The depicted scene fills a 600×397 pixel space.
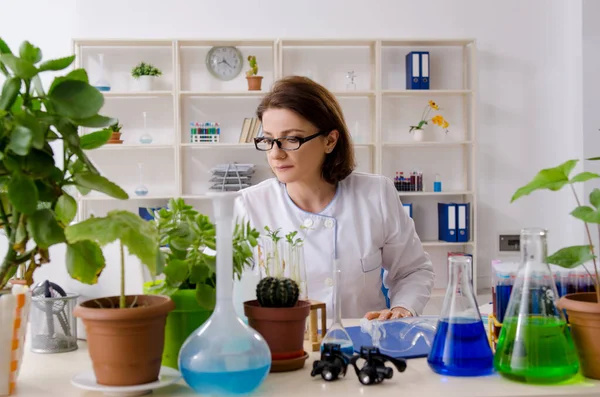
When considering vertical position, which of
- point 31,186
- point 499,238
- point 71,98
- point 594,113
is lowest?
point 499,238

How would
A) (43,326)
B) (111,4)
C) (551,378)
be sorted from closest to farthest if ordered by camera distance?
1. (551,378)
2. (43,326)
3. (111,4)

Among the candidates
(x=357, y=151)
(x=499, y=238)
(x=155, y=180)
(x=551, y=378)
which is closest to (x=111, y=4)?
(x=155, y=180)

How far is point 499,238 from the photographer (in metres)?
4.81

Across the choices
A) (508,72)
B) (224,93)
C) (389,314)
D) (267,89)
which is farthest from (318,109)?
(508,72)

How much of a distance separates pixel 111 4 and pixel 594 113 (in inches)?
129

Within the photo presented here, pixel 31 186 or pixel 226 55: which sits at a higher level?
pixel 226 55

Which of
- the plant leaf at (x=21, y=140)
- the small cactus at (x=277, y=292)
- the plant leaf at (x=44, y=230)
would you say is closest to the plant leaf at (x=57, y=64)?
the plant leaf at (x=21, y=140)

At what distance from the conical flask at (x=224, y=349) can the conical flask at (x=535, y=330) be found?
0.39 metres

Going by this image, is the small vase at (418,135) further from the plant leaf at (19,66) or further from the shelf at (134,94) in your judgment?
the plant leaf at (19,66)

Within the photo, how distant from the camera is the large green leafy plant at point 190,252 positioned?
1.17 metres

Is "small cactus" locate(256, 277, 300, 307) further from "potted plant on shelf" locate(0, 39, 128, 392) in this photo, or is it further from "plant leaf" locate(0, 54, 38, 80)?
"plant leaf" locate(0, 54, 38, 80)

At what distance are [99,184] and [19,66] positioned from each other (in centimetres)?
21

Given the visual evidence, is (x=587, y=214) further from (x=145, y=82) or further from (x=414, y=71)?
(x=145, y=82)

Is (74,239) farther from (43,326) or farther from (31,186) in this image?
(43,326)
